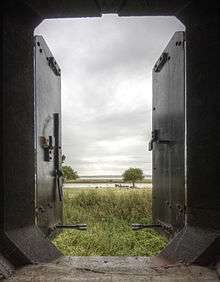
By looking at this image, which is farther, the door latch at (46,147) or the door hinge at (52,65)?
the door hinge at (52,65)

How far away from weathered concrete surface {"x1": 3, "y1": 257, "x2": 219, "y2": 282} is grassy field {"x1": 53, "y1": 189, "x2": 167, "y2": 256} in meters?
1.81

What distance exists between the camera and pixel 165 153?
3.95 metres

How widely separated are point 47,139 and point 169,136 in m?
1.34

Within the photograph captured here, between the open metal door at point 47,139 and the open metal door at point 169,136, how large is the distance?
129 centimetres

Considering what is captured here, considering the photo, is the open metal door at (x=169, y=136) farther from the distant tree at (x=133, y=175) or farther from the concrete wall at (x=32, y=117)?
the distant tree at (x=133, y=175)

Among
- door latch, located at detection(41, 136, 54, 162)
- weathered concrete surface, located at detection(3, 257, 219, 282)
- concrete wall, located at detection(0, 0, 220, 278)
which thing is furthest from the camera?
door latch, located at detection(41, 136, 54, 162)

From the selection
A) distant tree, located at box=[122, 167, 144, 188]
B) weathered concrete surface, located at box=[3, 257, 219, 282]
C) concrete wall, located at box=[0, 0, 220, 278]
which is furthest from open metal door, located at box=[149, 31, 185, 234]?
distant tree, located at box=[122, 167, 144, 188]

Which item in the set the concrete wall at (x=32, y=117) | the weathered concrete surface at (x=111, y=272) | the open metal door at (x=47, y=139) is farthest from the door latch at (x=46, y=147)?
the weathered concrete surface at (x=111, y=272)

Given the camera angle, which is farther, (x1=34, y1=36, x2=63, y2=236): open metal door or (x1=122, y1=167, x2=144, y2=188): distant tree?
(x1=122, y1=167, x2=144, y2=188): distant tree

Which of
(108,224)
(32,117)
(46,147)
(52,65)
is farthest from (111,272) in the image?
(108,224)

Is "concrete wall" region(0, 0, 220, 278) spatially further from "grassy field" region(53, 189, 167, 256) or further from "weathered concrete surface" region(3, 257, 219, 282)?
"grassy field" region(53, 189, 167, 256)

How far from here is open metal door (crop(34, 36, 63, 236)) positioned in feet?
10.8

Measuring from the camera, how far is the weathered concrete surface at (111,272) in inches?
87.2

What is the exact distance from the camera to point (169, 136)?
3.69 metres
